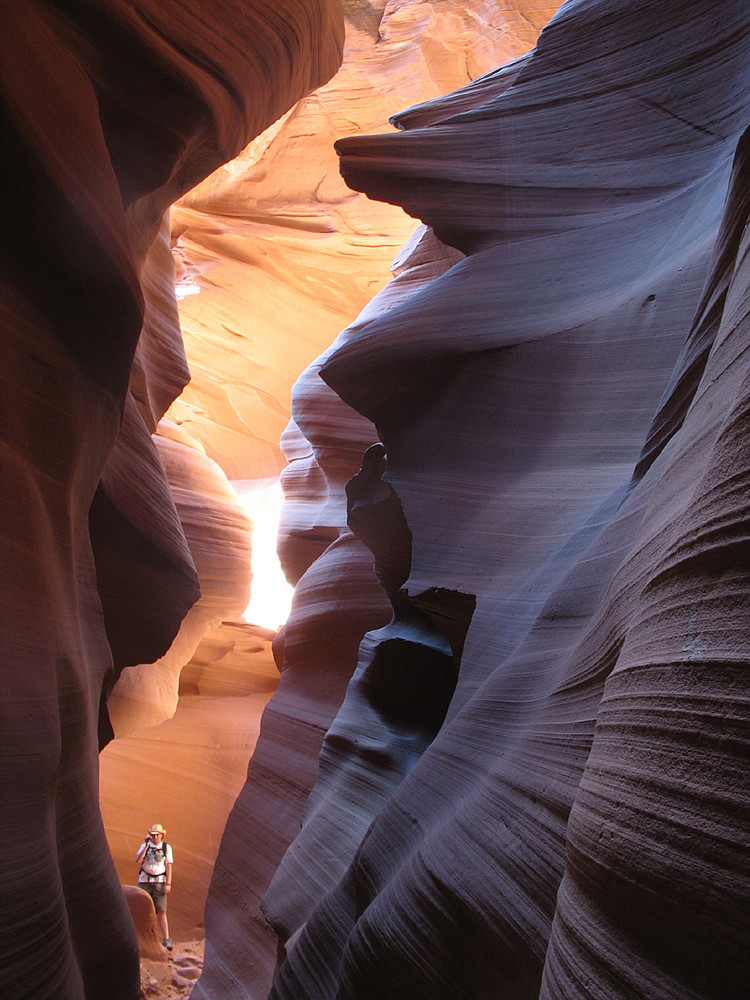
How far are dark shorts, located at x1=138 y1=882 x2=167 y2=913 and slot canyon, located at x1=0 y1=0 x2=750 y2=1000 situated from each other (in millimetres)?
892

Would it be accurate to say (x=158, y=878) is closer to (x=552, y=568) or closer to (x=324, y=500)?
(x=324, y=500)

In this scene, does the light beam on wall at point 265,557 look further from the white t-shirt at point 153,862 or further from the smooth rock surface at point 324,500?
the white t-shirt at point 153,862

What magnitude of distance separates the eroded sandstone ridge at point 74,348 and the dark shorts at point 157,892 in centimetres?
340

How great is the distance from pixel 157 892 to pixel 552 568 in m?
5.31

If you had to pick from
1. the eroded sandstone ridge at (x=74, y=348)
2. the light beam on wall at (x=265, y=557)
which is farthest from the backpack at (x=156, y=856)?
the light beam on wall at (x=265, y=557)

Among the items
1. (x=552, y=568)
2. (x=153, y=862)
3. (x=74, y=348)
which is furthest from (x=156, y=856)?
(x=552, y=568)

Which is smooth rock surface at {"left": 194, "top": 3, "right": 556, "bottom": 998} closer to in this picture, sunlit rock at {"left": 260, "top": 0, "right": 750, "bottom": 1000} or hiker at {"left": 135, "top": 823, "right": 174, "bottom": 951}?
sunlit rock at {"left": 260, "top": 0, "right": 750, "bottom": 1000}

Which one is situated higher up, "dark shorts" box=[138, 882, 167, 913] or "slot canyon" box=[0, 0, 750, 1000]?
"slot canyon" box=[0, 0, 750, 1000]

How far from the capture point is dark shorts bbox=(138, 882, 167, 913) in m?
5.95

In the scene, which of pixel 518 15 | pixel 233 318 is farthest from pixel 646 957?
pixel 233 318

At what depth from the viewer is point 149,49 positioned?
2527mm

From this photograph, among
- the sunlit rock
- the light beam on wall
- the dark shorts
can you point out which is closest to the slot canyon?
the sunlit rock

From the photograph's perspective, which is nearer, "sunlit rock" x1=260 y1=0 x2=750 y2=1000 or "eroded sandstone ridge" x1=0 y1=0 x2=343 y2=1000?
"sunlit rock" x1=260 y1=0 x2=750 y2=1000

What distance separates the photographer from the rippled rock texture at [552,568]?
2.74 feet
